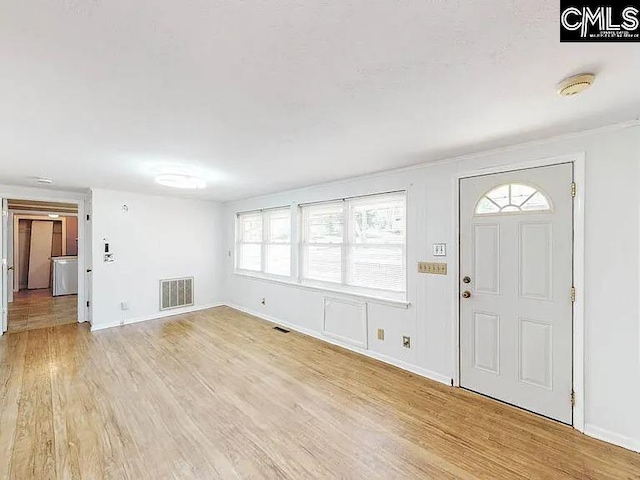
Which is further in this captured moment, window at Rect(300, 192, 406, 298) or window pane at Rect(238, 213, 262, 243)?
window pane at Rect(238, 213, 262, 243)

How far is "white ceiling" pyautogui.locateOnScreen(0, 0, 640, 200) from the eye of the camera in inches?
41.8

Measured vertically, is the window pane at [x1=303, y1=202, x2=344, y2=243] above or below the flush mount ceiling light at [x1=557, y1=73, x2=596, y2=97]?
below

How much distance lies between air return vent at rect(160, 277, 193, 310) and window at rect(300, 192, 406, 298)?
8.62 ft

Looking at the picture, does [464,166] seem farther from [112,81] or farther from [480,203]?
[112,81]

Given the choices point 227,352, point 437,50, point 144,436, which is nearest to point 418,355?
point 227,352

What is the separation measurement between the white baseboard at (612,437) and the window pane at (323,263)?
2.71 meters

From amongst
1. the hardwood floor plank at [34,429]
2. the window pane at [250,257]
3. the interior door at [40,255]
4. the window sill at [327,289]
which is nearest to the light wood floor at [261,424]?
the hardwood floor plank at [34,429]

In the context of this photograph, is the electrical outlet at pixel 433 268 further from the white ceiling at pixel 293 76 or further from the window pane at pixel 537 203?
the white ceiling at pixel 293 76

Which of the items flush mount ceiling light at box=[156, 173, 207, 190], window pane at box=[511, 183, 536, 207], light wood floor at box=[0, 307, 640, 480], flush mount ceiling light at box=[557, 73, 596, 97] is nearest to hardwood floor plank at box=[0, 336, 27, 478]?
light wood floor at box=[0, 307, 640, 480]

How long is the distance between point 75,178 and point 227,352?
3.06m

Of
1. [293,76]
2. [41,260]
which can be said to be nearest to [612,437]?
[293,76]

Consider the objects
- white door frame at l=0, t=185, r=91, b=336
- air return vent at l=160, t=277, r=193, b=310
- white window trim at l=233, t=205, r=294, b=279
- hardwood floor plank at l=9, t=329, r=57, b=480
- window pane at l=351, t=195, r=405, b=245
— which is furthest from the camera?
air return vent at l=160, t=277, r=193, b=310

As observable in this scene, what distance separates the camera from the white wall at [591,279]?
6.60 ft

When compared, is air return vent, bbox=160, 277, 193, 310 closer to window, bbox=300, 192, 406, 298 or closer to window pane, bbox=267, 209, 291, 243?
window pane, bbox=267, 209, 291, 243
